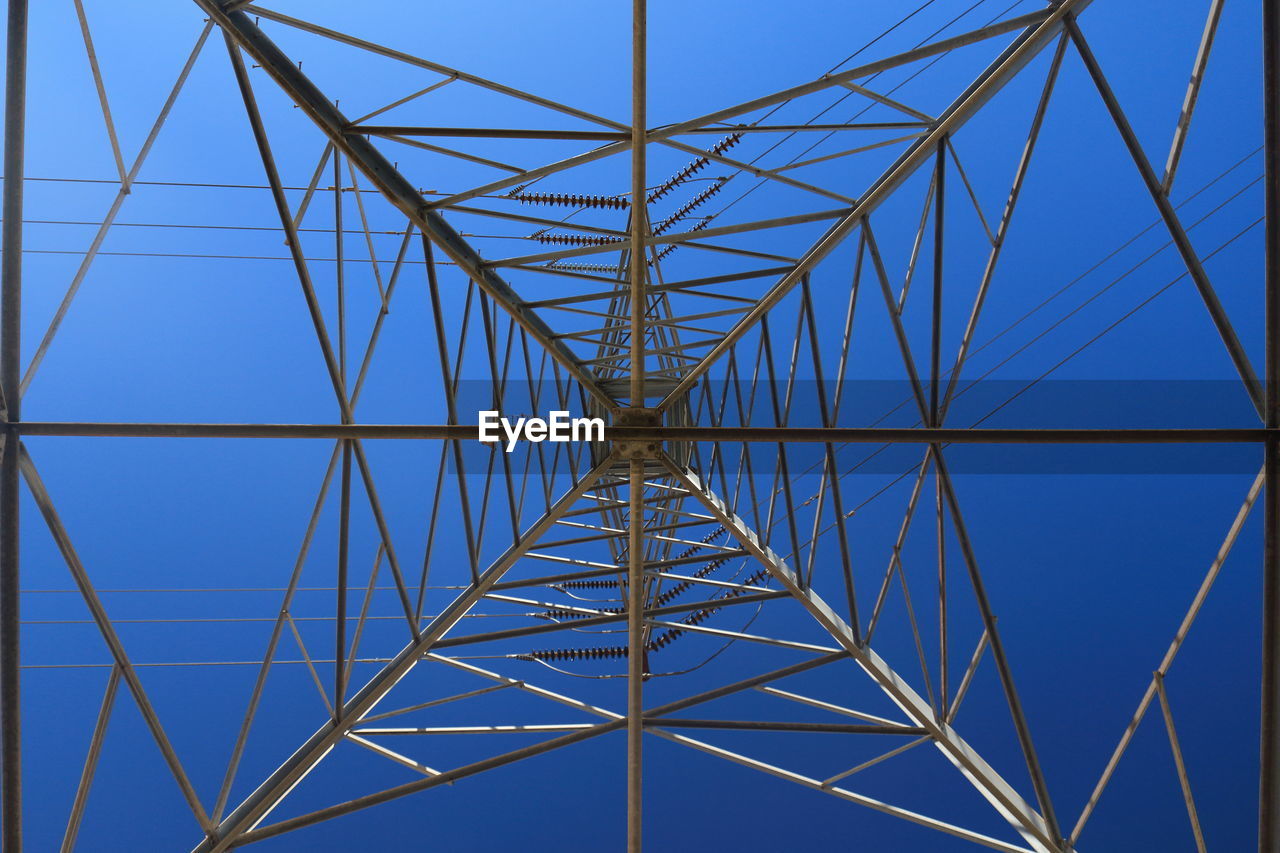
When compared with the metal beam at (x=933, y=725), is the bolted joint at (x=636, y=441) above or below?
above

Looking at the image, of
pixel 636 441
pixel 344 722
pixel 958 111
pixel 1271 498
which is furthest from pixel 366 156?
pixel 1271 498

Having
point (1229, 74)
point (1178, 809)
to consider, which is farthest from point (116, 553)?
point (1229, 74)

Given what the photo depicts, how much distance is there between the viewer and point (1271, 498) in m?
8.73

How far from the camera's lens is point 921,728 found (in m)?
12.2

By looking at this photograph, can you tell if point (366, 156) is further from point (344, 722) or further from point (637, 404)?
point (344, 722)

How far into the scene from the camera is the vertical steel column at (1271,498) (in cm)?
839

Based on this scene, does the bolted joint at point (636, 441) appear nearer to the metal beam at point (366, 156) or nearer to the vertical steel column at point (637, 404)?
the vertical steel column at point (637, 404)

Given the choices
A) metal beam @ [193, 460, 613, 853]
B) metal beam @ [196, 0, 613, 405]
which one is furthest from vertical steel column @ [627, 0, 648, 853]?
metal beam @ [196, 0, 613, 405]

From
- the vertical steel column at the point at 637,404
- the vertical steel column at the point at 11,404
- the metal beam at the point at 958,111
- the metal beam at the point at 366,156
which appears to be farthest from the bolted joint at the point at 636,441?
the vertical steel column at the point at 11,404

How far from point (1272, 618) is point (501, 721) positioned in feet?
113

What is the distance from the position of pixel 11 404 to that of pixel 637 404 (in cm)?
767

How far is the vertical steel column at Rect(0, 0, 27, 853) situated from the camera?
294 inches

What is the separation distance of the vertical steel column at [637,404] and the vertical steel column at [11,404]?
20.4 feet

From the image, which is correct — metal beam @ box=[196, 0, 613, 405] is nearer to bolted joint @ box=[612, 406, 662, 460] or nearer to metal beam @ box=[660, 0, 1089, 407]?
bolted joint @ box=[612, 406, 662, 460]
